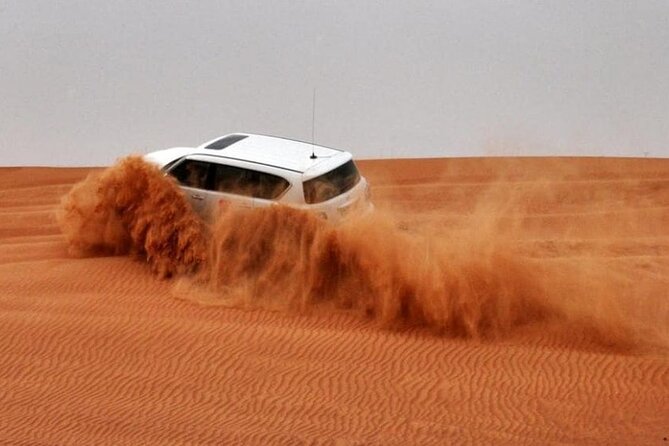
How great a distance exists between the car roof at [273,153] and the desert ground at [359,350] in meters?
0.87

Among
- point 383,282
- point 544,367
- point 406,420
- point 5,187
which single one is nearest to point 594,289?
point 544,367

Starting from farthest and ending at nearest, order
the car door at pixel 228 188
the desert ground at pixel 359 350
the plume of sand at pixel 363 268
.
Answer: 1. the car door at pixel 228 188
2. the plume of sand at pixel 363 268
3. the desert ground at pixel 359 350

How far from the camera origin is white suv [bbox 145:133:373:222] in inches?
511

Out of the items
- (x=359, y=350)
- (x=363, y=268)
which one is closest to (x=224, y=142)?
(x=363, y=268)

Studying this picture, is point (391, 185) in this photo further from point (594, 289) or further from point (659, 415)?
point (659, 415)

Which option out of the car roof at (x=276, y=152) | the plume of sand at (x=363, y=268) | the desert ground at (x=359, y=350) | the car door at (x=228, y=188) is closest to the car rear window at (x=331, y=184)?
the car roof at (x=276, y=152)

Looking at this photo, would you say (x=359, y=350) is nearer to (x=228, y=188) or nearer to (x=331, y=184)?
(x=331, y=184)

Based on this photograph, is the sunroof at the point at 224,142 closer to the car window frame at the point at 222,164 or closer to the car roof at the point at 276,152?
the car roof at the point at 276,152

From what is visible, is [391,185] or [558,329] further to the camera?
[391,185]

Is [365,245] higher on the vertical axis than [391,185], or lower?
higher

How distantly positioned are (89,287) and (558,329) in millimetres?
5648

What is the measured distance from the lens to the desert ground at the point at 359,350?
32.4 feet

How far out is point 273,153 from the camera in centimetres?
1344

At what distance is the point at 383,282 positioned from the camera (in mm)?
12297
